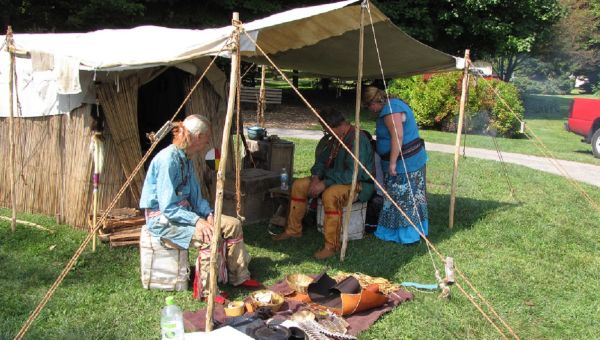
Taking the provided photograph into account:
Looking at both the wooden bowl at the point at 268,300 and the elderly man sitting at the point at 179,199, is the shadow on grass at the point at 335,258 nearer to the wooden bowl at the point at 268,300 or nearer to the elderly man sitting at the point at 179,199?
the wooden bowl at the point at 268,300

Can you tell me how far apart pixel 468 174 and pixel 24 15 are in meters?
12.7

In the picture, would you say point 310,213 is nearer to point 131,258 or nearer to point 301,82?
point 131,258

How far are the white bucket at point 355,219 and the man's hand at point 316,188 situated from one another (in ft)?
0.90

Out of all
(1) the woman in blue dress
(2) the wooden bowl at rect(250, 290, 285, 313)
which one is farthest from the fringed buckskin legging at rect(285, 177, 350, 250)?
(2) the wooden bowl at rect(250, 290, 285, 313)

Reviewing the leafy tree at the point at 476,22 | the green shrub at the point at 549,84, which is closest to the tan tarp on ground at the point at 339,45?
the leafy tree at the point at 476,22

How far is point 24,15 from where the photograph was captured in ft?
49.3

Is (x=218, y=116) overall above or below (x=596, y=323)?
above

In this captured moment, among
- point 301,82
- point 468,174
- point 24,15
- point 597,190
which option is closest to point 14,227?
point 468,174

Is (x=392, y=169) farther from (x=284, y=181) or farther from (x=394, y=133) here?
(x=284, y=181)

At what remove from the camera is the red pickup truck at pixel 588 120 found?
44.3 ft

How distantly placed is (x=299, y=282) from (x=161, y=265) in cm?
117

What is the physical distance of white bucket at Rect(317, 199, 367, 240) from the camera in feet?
19.2

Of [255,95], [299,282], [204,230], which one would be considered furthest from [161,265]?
[255,95]

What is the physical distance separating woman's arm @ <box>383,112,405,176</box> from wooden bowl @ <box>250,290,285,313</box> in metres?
2.22
